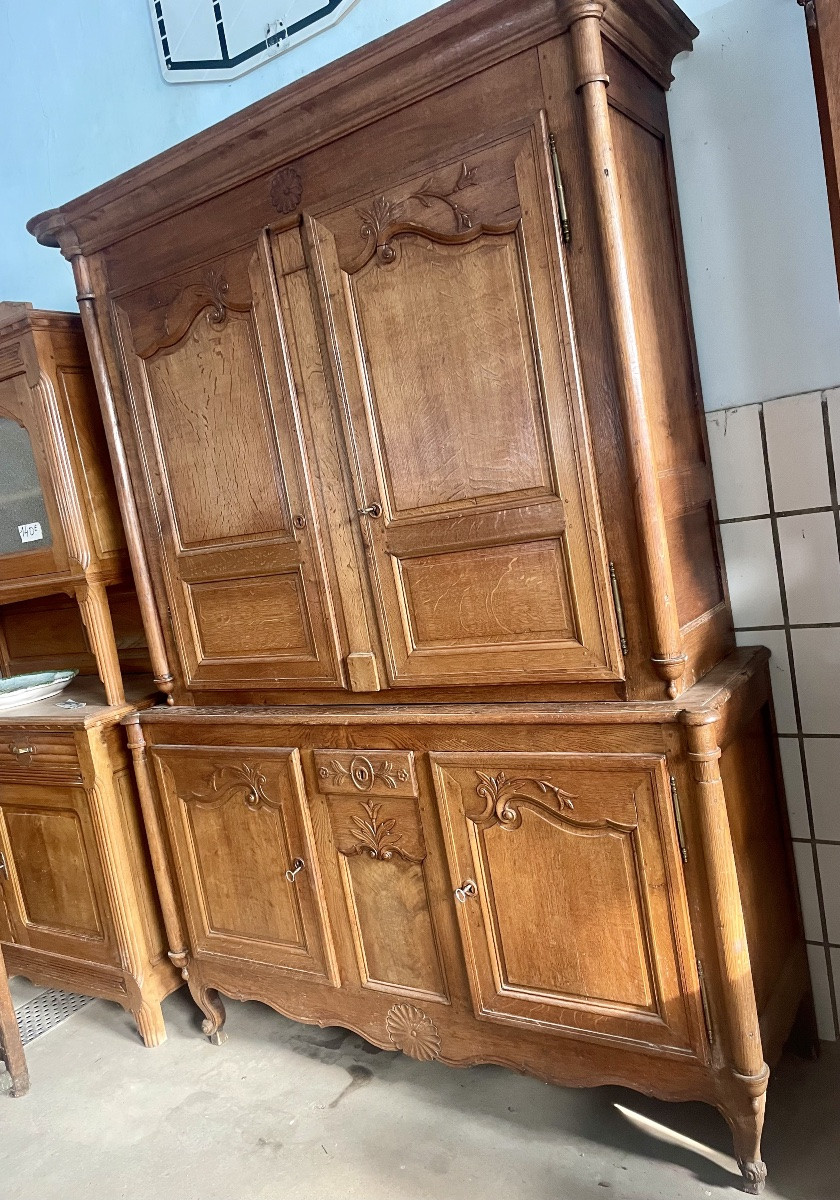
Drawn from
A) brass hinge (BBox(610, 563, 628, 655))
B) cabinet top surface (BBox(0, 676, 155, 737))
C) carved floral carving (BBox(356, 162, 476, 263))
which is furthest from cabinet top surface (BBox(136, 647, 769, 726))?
carved floral carving (BBox(356, 162, 476, 263))

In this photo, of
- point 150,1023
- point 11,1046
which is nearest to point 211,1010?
point 150,1023

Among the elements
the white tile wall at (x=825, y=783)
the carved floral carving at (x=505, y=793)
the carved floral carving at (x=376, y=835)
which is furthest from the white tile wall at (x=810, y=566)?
the carved floral carving at (x=376, y=835)

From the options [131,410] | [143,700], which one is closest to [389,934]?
[143,700]

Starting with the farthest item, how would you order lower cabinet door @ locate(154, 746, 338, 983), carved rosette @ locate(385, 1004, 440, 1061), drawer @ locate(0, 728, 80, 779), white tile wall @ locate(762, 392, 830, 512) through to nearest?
1. drawer @ locate(0, 728, 80, 779)
2. lower cabinet door @ locate(154, 746, 338, 983)
3. carved rosette @ locate(385, 1004, 440, 1061)
4. white tile wall @ locate(762, 392, 830, 512)

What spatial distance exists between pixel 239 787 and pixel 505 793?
0.66m

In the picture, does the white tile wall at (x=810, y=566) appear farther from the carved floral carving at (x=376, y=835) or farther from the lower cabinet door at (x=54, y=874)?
the lower cabinet door at (x=54, y=874)

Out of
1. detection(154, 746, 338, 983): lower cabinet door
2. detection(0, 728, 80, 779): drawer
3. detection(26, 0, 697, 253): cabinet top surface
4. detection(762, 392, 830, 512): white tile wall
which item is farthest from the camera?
detection(0, 728, 80, 779): drawer

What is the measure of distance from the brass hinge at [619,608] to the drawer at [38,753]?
1.38m

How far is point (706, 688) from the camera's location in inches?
56.2

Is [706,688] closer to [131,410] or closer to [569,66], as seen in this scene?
[569,66]

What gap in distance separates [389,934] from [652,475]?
1.03 m

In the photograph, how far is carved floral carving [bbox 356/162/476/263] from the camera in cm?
141

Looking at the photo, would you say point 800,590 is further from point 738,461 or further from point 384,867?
point 384,867

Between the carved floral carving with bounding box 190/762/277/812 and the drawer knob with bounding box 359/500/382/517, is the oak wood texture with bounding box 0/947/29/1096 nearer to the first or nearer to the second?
the carved floral carving with bounding box 190/762/277/812
